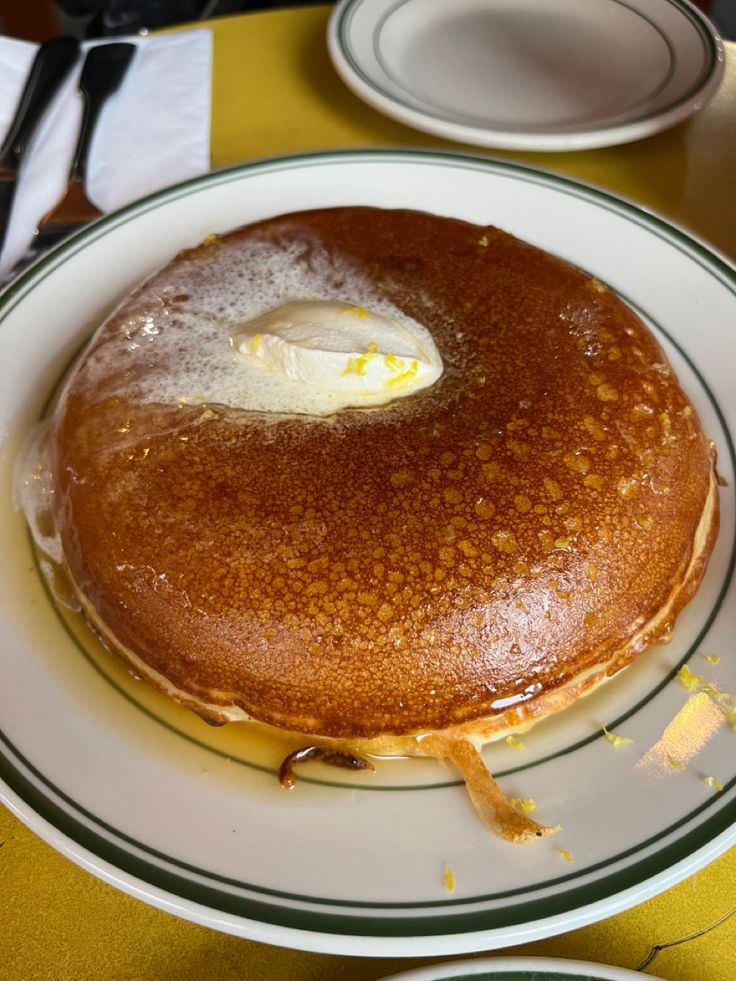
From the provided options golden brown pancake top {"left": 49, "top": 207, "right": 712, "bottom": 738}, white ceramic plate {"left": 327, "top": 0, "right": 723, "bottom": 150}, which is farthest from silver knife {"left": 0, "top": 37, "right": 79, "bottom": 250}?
golden brown pancake top {"left": 49, "top": 207, "right": 712, "bottom": 738}

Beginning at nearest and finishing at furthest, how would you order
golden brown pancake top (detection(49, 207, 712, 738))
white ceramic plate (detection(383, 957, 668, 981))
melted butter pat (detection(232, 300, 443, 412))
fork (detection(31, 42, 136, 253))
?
white ceramic plate (detection(383, 957, 668, 981)) → golden brown pancake top (detection(49, 207, 712, 738)) → melted butter pat (detection(232, 300, 443, 412)) → fork (detection(31, 42, 136, 253))

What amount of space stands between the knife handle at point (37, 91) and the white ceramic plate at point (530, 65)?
0.51 meters

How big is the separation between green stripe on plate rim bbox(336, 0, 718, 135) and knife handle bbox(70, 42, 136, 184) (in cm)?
43

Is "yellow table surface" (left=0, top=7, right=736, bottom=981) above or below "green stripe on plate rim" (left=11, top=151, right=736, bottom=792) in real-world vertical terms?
below

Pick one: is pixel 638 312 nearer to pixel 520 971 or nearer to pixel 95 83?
pixel 520 971

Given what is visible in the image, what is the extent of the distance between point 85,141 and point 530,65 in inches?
34.1

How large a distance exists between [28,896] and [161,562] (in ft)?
1.03

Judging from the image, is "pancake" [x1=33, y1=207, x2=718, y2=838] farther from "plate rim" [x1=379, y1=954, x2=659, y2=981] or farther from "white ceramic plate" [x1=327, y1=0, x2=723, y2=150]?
"white ceramic plate" [x1=327, y1=0, x2=723, y2=150]

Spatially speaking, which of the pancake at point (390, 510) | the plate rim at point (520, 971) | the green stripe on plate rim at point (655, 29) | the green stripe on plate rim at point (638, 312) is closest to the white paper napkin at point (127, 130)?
the green stripe on plate rim at point (638, 312)

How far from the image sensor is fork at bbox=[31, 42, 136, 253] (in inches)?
51.9

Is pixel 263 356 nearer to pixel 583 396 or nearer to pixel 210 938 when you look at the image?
pixel 583 396

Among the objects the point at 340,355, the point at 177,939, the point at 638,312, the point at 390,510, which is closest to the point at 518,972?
the point at 177,939

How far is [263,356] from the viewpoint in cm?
90

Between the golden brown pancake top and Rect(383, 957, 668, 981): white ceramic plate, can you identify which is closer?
Rect(383, 957, 668, 981): white ceramic plate
